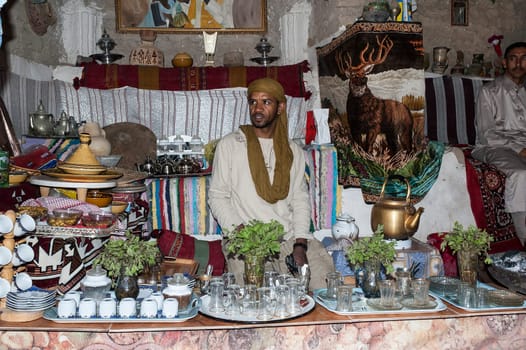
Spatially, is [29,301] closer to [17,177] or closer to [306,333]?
[306,333]

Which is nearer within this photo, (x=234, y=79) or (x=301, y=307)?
(x=301, y=307)

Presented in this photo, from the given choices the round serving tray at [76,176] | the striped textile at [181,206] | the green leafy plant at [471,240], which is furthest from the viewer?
the striped textile at [181,206]

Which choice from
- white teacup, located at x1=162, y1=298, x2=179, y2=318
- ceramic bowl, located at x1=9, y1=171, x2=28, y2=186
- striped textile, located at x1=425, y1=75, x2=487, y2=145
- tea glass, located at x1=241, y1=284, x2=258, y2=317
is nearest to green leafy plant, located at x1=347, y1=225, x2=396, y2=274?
tea glass, located at x1=241, y1=284, x2=258, y2=317

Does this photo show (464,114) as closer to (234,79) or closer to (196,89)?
(234,79)

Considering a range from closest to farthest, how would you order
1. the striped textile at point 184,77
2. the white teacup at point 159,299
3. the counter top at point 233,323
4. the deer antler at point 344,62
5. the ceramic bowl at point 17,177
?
the counter top at point 233,323, the white teacup at point 159,299, the ceramic bowl at point 17,177, the deer antler at point 344,62, the striped textile at point 184,77

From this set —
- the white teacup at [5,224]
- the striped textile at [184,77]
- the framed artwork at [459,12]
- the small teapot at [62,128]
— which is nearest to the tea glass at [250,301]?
the white teacup at [5,224]

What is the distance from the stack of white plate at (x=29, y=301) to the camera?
6.96 feet

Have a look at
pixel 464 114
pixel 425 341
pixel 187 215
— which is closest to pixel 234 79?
pixel 187 215

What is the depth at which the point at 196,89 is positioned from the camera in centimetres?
571

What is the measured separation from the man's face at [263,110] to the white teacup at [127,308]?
5.44ft

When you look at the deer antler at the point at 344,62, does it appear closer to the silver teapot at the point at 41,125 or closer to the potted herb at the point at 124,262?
the silver teapot at the point at 41,125

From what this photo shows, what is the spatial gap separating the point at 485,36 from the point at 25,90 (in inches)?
219

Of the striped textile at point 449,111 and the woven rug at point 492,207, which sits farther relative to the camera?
the striped textile at point 449,111

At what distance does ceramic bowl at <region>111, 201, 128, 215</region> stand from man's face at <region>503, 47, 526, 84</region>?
13.0 ft
